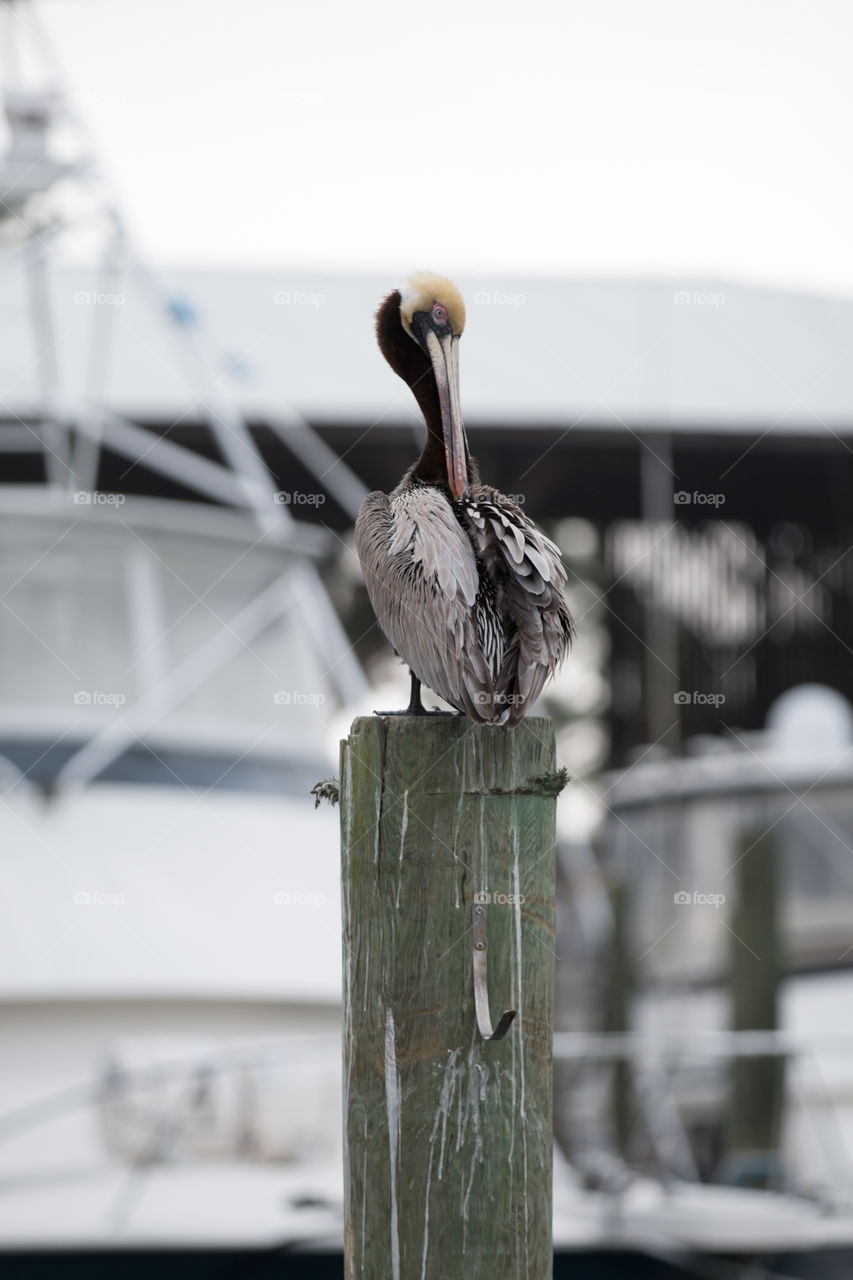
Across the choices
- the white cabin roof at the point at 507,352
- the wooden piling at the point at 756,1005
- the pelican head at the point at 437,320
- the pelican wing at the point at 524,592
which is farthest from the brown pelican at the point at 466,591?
the wooden piling at the point at 756,1005

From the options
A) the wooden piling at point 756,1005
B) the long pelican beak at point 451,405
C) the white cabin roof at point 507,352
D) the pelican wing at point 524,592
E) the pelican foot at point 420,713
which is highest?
the white cabin roof at point 507,352

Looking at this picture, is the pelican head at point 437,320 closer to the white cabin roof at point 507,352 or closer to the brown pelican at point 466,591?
the brown pelican at point 466,591

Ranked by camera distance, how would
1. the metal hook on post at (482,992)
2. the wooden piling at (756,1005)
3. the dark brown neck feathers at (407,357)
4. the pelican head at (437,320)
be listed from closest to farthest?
the metal hook on post at (482,992) < the pelican head at (437,320) < the dark brown neck feathers at (407,357) < the wooden piling at (756,1005)

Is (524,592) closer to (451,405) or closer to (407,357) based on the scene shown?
(451,405)

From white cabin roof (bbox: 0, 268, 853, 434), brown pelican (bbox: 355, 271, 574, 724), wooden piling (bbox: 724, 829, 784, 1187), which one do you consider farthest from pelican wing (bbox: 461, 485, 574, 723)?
wooden piling (bbox: 724, 829, 784, 1187)

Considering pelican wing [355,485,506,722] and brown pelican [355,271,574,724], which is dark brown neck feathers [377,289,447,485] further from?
pelican wing [355,485,506,722]

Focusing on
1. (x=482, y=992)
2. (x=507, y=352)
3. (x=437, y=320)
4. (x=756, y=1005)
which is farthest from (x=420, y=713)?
(x=507, y=352)

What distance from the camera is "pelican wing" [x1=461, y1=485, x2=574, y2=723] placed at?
2205mm

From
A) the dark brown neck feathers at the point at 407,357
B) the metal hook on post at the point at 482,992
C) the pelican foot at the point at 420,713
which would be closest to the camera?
the metal hook on post at the point at 482,992

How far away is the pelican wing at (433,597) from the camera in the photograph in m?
2.15

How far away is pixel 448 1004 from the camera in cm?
192

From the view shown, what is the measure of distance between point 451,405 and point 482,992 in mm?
1095

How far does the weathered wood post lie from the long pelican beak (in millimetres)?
583

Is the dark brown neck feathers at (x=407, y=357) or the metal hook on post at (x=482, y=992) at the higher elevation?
the dark brown neck feathers at (x=407, y=357)
